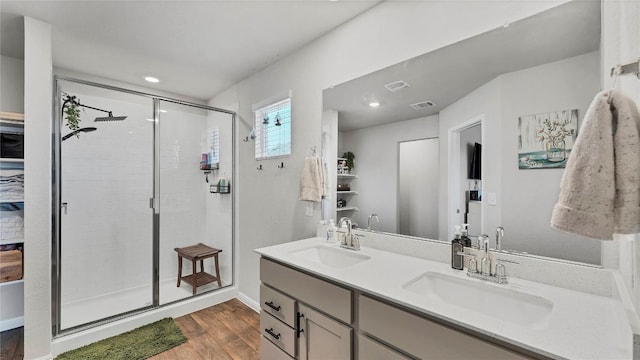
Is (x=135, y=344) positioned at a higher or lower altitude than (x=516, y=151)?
lower

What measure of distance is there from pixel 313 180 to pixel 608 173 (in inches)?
64.6

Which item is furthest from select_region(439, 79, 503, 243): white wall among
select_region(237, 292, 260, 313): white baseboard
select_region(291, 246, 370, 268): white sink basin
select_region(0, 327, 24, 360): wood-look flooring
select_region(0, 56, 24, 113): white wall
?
select_region(0, 56, 24, 113): white wall

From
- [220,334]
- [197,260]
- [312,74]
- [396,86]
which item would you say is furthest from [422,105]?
[197,260]

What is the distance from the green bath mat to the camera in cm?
204

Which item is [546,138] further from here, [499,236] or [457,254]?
[457,254]

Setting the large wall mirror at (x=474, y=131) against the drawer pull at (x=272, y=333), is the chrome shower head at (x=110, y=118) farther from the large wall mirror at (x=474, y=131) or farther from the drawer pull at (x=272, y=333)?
the drawer pull at (x=272, y=333)

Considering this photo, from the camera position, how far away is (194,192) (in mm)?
3279

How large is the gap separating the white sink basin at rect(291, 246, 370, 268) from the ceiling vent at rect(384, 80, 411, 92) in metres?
1.05

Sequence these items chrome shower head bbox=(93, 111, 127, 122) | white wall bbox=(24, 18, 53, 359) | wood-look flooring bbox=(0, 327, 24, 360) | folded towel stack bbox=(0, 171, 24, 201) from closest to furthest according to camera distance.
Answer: white wall bbox=(24, 18, 53, 359) < wood-look flooring bbox=(0, 327, 24, 360) < folded towel stack bbox=(0, 171, 24, 201) < chrome shower head bbox=(93, 111, 127, 122)

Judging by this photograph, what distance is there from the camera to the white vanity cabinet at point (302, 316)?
1.21 m

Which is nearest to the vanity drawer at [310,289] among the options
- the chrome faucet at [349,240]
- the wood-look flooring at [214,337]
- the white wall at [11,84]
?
the chrome faucet at [349,240]

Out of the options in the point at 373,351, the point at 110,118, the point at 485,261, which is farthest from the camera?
the point at 110,118

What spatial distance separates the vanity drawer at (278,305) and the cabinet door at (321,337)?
0.23 feet

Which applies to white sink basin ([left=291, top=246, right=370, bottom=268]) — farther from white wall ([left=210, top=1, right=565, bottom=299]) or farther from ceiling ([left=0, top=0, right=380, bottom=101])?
ceiling ([left=0, top=0, right=380, bottom=101])
